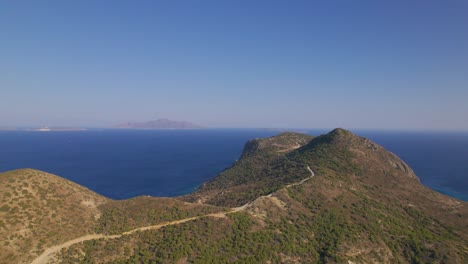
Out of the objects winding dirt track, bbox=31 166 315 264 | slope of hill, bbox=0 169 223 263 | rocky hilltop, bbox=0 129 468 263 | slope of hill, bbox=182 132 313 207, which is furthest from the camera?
slope of hill, bbox=182 132 313 207

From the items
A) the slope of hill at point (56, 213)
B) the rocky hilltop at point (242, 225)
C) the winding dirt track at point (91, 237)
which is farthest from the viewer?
the rocky hilltop at point (242, 225)

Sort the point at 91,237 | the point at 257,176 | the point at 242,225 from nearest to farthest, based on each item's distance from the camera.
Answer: the point at 91,237 < the point at 242,225 < the point at 257,176

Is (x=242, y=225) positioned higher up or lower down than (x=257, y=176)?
lower down

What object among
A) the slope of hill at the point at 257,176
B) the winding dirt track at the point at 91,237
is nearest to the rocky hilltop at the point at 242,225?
the winding dirt track at the point at 91,237

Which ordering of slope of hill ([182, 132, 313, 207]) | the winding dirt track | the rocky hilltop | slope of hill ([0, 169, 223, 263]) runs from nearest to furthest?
1. the winding dirt track
2. slope of hill ([0, 169, 223, 263])
3. the rocky hilltop
4. slope of hill ([182, 132, 313, 207])

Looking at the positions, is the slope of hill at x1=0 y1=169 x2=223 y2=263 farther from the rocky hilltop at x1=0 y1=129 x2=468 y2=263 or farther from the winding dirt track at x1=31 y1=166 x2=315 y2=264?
the winding dirt track at x1=31 y1=166 x2=315 y2=264

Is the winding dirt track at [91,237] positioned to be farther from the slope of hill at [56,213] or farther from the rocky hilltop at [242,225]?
the slope of hill at [56,213]

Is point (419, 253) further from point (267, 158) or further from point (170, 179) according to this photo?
point (170, 179)

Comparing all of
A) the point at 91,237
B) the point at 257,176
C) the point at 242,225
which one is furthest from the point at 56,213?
the point at 257,176

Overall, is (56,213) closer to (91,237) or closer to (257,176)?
(91,237)

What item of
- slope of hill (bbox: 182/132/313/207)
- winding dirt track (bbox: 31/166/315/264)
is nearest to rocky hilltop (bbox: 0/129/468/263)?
winding dirt track (bbox: 31/166/315/264)
